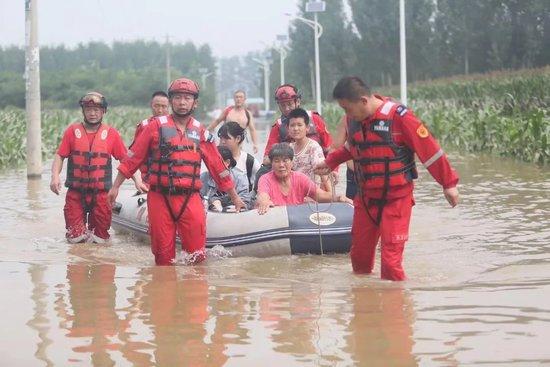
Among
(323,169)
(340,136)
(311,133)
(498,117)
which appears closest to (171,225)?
(323,169)

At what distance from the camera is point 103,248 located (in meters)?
11.0

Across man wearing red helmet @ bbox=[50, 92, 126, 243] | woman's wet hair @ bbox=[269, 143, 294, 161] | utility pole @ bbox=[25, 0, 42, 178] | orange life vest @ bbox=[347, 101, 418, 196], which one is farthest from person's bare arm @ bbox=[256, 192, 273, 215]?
utility pole @ bbox=[25, 0, 42, 178]

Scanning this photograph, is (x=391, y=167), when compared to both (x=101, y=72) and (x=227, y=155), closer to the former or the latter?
(x=227, y=155)

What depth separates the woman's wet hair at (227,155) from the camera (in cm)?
1070

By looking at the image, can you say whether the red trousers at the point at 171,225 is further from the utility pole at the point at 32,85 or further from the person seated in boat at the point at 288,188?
the utility pole at the point at 32,85

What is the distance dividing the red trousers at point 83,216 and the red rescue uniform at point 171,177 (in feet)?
6.66

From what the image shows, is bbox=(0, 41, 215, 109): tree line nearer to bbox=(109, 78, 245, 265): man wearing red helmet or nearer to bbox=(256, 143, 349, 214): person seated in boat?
bbox=(256, 143, 349, 214): person seated in boat

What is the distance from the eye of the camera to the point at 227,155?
10773mm

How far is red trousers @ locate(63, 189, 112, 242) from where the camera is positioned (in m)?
11.0

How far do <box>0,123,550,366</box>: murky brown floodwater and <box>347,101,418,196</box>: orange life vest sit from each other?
28.4 inches

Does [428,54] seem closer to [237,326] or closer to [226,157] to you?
[226,157]

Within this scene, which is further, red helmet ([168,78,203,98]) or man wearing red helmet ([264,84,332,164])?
man wearing red helmet ([264,84,332,164])

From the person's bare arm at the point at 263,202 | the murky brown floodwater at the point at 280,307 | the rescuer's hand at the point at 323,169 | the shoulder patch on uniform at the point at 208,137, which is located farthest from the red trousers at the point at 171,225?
the rescuer's hand at the point at 323,169

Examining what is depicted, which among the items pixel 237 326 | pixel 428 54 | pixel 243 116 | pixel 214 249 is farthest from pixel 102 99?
pixel 428 54
